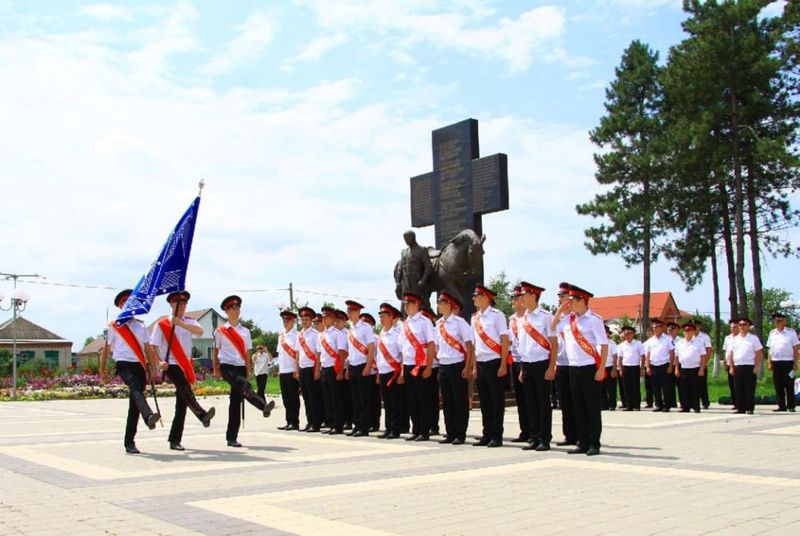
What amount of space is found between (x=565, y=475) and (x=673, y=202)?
2770 centimetres

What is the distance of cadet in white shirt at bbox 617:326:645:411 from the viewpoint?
51.5 ft

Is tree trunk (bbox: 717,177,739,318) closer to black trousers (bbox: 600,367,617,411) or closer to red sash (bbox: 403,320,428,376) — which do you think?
black trousers (bbox: 600,367,617,411)

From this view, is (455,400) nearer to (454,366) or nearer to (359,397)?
(454,366)

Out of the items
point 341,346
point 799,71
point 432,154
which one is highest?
point 799,71

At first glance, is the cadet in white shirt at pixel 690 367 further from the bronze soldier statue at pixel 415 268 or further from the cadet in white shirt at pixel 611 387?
the bronze soldier statue at pixel 415 268

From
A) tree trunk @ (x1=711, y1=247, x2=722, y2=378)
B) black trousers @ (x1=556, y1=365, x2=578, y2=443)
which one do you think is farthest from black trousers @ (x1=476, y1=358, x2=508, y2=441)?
tree trunk @ (x1=711, y1=247, x2=722, y2=378)

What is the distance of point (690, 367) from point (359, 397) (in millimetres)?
6566

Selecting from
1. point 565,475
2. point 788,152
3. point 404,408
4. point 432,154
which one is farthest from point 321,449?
point 788,152

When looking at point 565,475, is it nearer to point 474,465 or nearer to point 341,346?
point 474,465

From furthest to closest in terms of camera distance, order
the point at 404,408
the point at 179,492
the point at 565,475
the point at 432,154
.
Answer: the point at 432,154
the point at 404,408
the point at 565,475
the point at 179,492

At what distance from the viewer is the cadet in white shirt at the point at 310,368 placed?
12.0 metres

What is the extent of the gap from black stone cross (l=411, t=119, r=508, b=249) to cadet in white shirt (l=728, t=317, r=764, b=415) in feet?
15.2

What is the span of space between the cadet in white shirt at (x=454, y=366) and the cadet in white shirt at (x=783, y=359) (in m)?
6.82

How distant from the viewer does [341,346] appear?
11.6 meters
